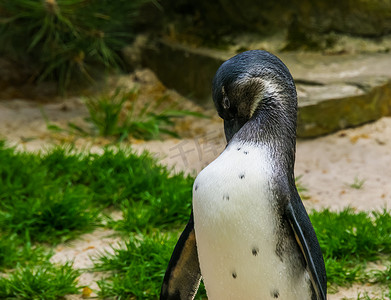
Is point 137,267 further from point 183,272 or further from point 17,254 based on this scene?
point 183,272

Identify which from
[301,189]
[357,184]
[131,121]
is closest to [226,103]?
[301,189]

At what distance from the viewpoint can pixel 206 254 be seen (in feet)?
5.03

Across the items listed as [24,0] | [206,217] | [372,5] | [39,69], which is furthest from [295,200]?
[39,69]

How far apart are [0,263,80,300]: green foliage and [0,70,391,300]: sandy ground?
0.59 feet

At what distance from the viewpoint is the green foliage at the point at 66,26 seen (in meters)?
4.06

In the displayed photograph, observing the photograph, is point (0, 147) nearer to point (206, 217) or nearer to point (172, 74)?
point (172, 74)

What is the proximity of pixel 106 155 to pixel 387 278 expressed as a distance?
5.96ft

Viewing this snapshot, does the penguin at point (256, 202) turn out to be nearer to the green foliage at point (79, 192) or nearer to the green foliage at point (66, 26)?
the green foliage at point (79, 192)

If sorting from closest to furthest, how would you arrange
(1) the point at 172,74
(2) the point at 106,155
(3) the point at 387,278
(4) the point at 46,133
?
(3) the point at 387,278, (2) the point at 106,155, (4) the point at 46,133, (1) the point at 172,74

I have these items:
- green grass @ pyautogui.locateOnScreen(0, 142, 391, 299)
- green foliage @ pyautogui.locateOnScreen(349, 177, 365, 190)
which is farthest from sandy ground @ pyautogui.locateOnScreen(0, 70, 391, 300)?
green grass @ pyautogui.locateOnScreen(0, 142, 391, 299)

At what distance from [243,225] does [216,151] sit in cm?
193

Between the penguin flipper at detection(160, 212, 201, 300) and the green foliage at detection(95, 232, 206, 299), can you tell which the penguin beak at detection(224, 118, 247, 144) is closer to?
the penguin flipper at detection(160, 212, 201, 300)

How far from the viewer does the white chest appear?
143 cm

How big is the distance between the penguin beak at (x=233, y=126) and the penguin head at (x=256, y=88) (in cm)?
1
